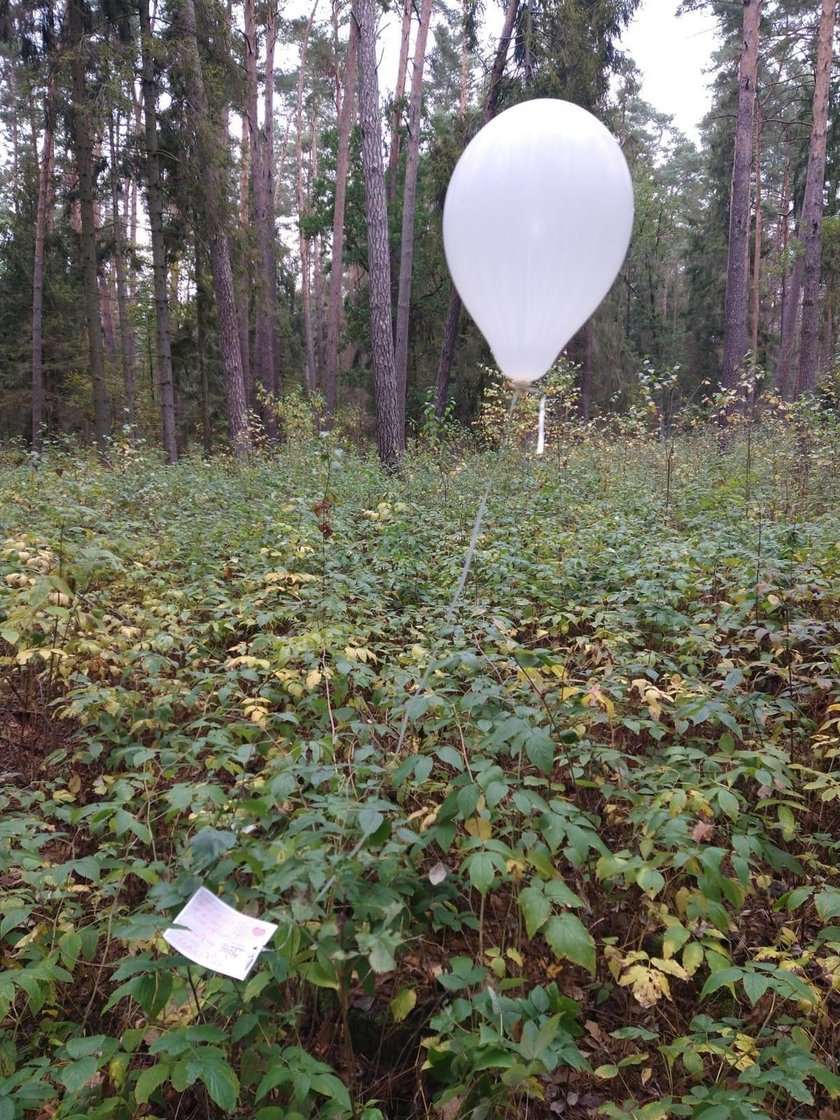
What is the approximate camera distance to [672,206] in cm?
2456

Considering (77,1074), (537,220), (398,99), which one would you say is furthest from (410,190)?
(77,1074)

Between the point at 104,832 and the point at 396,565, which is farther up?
the point at 396,565

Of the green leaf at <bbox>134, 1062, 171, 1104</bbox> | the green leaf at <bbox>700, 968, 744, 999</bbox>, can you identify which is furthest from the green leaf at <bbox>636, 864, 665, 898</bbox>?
the green leaf at <bbox>134, 1062, 171, 1104</bbox>

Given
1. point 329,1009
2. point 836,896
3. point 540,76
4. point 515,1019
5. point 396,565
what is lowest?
point 329,1009

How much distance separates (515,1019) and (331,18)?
2241 cm

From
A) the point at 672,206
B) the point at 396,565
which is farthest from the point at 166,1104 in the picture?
the point at 672,206

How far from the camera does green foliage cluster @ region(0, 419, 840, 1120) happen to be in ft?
4.46

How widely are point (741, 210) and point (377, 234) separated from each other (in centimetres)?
569

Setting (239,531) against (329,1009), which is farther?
(239,531)

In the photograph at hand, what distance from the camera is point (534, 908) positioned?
1.44 metres

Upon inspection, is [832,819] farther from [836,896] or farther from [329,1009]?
[329,1009]

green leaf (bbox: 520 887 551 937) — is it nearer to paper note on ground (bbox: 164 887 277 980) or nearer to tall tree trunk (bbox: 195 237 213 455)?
paper note on ground (bbox: 164 887 277 980)

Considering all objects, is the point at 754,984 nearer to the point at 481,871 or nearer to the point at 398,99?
the point at 481,871

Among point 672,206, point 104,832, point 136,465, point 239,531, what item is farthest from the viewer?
point 672,206
